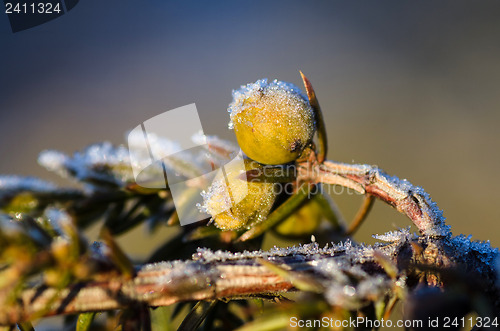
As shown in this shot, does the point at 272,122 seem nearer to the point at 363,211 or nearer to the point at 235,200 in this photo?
the point at 235,200

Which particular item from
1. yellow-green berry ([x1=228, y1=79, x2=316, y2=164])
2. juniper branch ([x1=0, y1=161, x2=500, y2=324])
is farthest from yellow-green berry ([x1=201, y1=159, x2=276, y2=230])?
juniper branch ([x1=0, y1=161, x2=500, y2=324])

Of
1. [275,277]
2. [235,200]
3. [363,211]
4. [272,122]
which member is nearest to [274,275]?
[275,277]

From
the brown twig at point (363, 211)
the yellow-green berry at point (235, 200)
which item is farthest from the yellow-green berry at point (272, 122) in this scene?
the brown twig at point (363, 211)

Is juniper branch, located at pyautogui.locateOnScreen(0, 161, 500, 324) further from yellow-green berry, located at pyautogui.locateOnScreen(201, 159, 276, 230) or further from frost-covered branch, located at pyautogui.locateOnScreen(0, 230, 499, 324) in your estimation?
yellow-green berry, located at pyautogui.locateOnScreen(201, 159, 276, 230)

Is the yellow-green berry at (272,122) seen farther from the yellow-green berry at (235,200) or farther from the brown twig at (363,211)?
the brown twig at (363,211)

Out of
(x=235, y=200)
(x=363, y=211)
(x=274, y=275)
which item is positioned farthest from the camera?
(x=363, y=211)

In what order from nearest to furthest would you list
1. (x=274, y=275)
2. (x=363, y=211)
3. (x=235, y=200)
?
(x=274, y=275), (x=235, y=200), (x=363, y=211)

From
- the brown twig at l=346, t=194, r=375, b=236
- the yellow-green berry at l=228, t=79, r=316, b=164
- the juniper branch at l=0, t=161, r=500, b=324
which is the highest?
the yellow-green berry at l=228, t=79, r=316, b=164
